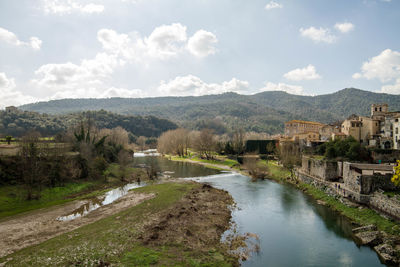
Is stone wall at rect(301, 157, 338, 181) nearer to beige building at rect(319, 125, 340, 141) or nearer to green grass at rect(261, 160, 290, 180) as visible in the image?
green grass at rect(261, 160, 290, 180)

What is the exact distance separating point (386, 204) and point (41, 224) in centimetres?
3028

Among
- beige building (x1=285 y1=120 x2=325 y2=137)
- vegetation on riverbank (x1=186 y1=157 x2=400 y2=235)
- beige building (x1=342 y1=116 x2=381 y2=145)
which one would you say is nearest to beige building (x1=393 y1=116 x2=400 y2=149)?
beige building (x1=342 y1=116 x2=381 y2=145)

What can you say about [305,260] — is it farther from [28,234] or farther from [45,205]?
[45,205]

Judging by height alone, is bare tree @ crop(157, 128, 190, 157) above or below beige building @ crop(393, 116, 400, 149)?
below

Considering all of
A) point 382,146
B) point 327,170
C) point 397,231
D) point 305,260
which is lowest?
point 305,260

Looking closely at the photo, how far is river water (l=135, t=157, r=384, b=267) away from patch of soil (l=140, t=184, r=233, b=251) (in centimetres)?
187

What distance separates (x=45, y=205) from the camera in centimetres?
2750

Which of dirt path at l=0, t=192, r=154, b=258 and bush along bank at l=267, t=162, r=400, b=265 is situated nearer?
bush along bank at l=267, t=162, r=400, b=265

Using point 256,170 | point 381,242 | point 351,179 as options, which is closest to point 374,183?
point 351,179

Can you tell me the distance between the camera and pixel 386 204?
22.6 meters

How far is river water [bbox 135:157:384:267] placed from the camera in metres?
17.1

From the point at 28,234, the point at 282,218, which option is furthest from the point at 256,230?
the point at 28,234

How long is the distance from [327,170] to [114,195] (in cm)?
3004

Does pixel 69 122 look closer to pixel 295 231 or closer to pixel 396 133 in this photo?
pixel 295 231
